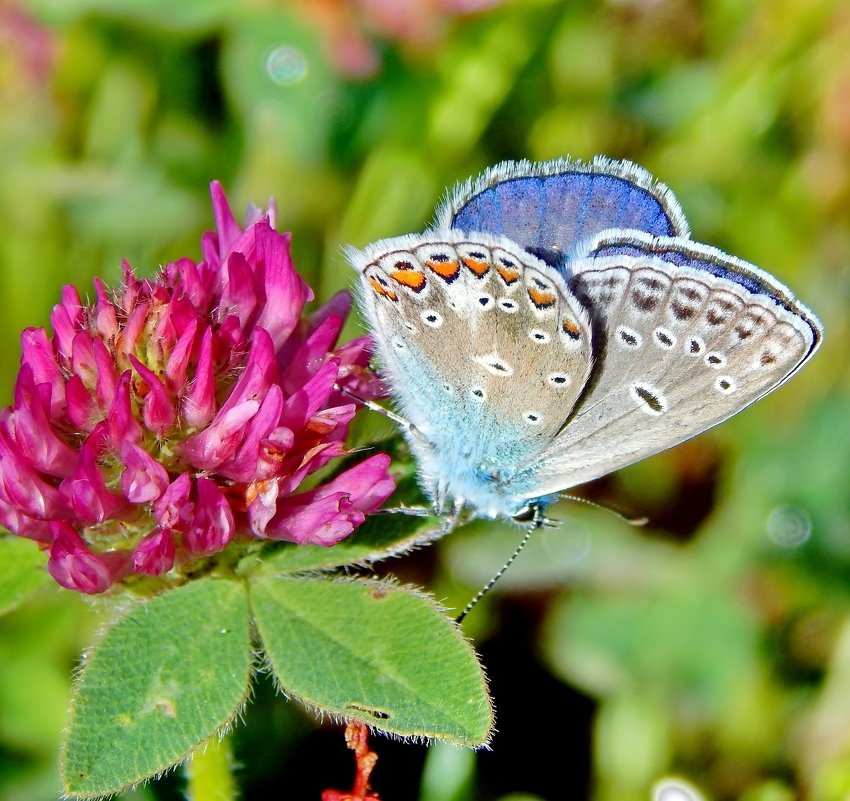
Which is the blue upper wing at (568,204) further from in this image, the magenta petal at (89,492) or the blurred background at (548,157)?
the blurred background at (548,157)

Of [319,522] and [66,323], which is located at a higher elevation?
[66,323]

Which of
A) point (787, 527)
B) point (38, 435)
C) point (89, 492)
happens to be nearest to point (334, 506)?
point (89, 492)

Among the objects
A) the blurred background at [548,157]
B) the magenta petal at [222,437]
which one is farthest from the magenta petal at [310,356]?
the blurred background at [548,157]

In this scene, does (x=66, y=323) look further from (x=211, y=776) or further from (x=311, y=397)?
(x=211, y=776)

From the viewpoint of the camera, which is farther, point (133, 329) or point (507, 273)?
point (507, 273)

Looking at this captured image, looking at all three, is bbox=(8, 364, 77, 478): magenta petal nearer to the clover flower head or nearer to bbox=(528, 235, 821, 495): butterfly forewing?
the clover flower head

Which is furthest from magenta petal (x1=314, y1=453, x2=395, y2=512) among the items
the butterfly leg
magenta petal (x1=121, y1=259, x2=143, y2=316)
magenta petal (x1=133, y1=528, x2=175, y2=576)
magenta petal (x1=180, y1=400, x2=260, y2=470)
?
magenta petal (x1=121, y1=259, x2=143, y2=316)
